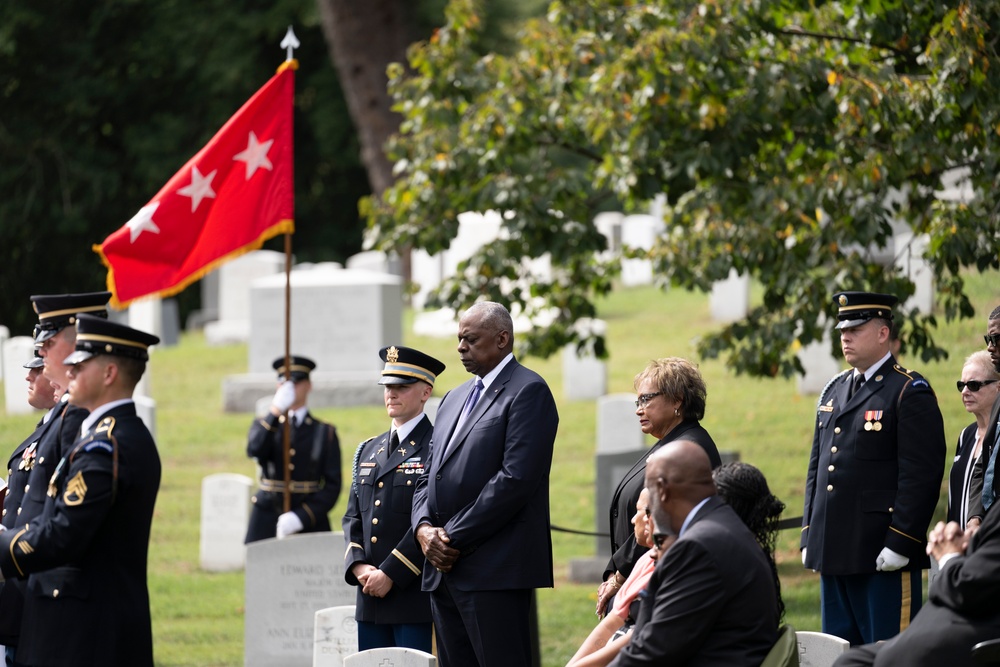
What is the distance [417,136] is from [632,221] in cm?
1650

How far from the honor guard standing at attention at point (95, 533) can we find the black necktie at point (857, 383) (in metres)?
3.40

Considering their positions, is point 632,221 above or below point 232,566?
above

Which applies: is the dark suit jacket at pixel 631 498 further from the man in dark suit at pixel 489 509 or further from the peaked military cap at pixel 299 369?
the peaked military cap at pixel 299 369

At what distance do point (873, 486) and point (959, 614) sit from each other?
Answer: 1.89 metres

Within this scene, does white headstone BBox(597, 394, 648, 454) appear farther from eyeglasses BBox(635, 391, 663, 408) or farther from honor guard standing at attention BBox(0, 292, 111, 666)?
honor guard standing at attention BBox(0, 292, 111, 666)

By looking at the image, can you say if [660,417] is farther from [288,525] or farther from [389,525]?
[288,525]

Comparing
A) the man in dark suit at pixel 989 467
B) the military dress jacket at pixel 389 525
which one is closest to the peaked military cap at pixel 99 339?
the military dress jacket at pixel 389 525

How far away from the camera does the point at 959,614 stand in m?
4.71

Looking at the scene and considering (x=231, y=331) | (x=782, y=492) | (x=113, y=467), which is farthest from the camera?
(x=231, y=331)

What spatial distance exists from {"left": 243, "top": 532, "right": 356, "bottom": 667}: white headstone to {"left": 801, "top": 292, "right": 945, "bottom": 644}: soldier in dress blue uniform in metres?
3.14

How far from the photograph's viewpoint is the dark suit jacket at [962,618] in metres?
4.62

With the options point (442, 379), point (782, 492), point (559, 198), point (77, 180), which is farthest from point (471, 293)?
point (77, 180)

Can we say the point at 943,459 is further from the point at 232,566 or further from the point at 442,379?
the point at 442,379

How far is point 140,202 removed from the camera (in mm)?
32594
